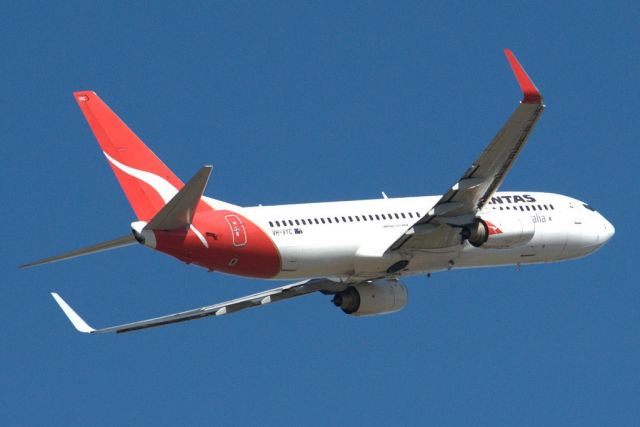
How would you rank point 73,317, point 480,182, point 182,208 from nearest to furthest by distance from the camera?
point 182,208
point 480,182
point 73,317

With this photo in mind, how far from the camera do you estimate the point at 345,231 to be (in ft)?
194

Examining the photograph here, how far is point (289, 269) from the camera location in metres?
58.1

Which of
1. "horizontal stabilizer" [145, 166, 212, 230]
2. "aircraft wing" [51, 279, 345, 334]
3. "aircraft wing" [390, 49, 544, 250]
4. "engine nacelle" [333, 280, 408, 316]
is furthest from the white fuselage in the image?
"horizontal stabilizer" [145, 166, 212, 230]

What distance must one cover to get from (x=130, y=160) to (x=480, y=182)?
38.8 feet

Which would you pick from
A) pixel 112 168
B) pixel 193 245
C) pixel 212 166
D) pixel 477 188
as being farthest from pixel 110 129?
pixel 477 188

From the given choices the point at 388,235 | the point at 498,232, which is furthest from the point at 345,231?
the point at 498,232

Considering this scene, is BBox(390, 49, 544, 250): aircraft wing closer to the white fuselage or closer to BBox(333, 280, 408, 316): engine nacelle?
the white fuselage

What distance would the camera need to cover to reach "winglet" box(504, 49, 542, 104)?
50.9 metres

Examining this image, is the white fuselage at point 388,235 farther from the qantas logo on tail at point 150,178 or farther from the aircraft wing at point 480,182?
the qantas logo on tail at point 150,178

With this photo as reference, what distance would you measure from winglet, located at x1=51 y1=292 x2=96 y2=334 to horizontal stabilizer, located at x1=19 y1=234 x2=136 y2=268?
22.1ft

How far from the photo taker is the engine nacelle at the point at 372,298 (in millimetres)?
62344

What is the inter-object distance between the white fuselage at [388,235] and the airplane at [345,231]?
0.05 metres

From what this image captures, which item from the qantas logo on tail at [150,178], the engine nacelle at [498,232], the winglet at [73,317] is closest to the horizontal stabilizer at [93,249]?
the qantas logo on tail at [150,178]

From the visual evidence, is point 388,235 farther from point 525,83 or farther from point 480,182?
point 525,83
